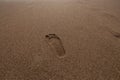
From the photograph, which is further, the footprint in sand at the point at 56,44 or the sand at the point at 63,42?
the footprint in sand at the point at 56,44

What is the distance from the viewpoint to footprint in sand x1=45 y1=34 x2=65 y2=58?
0.99 m

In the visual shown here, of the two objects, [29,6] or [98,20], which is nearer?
[98,20]

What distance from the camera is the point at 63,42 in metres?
1.10

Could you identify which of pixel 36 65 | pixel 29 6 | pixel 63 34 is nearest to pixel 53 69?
pixel 36 65

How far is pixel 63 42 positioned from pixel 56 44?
71 mm

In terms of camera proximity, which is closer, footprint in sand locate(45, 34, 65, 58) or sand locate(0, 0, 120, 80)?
sand locate(0, 0, 120, 80)

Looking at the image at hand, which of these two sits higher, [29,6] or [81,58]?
[29,6]

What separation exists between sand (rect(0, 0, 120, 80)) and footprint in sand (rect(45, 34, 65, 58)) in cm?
3

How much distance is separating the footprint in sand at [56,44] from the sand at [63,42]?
0.09 ft

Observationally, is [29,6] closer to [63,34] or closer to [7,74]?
[63,34]

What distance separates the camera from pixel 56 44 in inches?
41.9

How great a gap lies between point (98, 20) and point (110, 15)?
0.82 feet

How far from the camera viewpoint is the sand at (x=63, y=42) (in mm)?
840

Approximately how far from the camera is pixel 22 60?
0.93 meters
